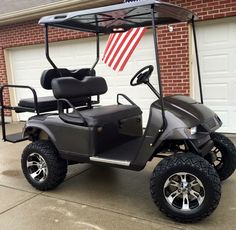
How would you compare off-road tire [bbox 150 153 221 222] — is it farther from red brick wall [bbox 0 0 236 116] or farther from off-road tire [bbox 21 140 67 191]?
red brick wall [bbox 0 0 236 116]

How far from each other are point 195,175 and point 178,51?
357 centimetres

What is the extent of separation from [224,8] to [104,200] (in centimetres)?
388

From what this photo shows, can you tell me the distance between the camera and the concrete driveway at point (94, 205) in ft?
9.37

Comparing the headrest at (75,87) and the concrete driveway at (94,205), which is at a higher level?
the headrest at (75,87)

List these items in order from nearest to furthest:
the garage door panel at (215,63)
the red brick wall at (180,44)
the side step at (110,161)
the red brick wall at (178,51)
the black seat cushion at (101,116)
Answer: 1. the side step at (110,161)
2. the black seat cushion at (101,116)
3. the red brick wall at (180,44)
4. the red brick wall at (178,51)
5. the garage door panel at (215,63)

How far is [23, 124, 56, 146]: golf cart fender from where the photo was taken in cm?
364

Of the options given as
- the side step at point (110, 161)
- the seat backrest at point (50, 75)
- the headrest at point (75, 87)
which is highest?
the seat backrest at point (50, 75)

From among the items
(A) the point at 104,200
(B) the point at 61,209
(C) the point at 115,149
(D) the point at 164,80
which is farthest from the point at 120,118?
(D) the point at 164,80

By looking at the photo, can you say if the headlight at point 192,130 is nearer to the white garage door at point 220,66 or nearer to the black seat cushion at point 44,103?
the black seat cushion at point 44,103

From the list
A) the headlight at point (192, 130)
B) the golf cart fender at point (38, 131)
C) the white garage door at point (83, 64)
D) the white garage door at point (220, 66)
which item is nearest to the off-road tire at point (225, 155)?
the headlight at point (192, 130)

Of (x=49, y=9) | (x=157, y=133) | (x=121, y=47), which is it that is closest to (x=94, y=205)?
(x=157, y=133)

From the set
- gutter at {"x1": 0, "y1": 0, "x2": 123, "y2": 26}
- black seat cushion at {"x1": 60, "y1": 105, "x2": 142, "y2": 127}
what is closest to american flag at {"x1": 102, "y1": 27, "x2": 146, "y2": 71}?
gutter at {"x1": 0, "y1": 0, "x2": 123, "y2": 26}

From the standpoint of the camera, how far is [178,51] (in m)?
5.83

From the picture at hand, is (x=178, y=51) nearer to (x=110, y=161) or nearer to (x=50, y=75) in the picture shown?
(x=50, y=75)
